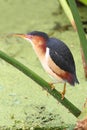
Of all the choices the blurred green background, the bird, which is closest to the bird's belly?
the bird

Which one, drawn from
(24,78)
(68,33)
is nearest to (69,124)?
(24,78)

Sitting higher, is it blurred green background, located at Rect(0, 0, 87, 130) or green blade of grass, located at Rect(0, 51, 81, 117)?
green blade of grass, located at Rect(0, 51, 81, 117)

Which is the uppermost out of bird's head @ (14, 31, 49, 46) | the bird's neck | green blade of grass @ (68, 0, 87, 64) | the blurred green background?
green blade of grass @ (68, 0, 87, 64)

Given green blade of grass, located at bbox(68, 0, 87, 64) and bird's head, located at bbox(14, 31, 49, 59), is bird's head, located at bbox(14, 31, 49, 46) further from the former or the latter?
green blade of grass, located at bbox(68, 0, 87, 64)

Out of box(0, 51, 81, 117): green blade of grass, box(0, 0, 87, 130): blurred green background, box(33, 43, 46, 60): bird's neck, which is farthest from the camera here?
box(0, 0, 87, 130): blurred green background

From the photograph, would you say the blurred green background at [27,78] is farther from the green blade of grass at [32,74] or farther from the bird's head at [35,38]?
the bird's head at [35,38]

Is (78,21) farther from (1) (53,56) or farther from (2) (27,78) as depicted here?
(2) (27,78)

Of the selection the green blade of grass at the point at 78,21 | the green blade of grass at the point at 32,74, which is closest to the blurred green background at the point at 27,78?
the green blade of grass at the point at 32,74
